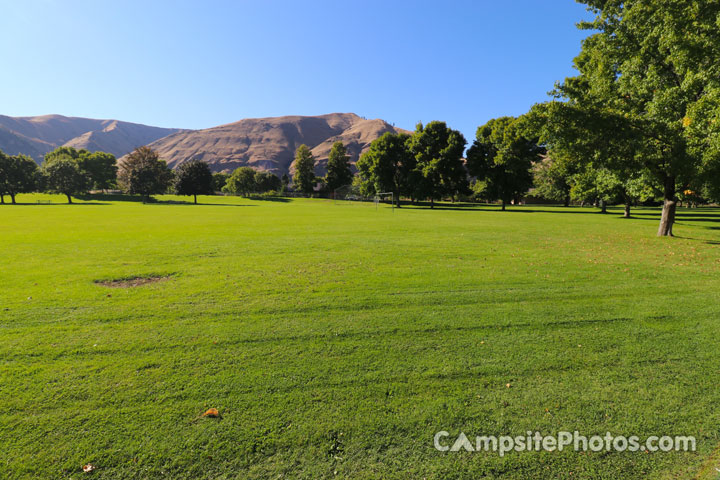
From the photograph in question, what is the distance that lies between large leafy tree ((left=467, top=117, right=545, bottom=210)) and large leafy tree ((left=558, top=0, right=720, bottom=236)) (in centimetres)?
3260

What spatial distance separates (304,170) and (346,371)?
110424mm

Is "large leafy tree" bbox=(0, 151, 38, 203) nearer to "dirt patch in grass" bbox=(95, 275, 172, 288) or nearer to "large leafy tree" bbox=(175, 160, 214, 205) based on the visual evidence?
"large leafy tree" bbox=(175, 160, 214, 205)

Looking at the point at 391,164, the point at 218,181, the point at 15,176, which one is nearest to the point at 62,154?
the point at 15,176

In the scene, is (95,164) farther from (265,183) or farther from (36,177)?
(265,183)

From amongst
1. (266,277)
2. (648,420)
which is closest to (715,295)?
(648,420)

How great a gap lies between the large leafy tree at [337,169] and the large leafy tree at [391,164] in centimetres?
3349

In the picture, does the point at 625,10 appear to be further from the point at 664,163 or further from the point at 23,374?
the point at 23,374

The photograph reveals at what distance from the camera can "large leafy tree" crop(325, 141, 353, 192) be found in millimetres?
101250

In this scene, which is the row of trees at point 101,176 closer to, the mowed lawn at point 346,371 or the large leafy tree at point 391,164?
the large leafy tree at point 391,164

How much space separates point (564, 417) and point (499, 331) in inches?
87.0

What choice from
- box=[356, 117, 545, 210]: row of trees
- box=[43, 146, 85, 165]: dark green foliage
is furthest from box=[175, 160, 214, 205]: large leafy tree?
box=[356, 117, 545, 210]: row of trees

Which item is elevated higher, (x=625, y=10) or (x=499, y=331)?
(x=625, y=10)

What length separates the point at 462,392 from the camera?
4.03 m

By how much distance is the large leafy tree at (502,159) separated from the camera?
50.9 m
